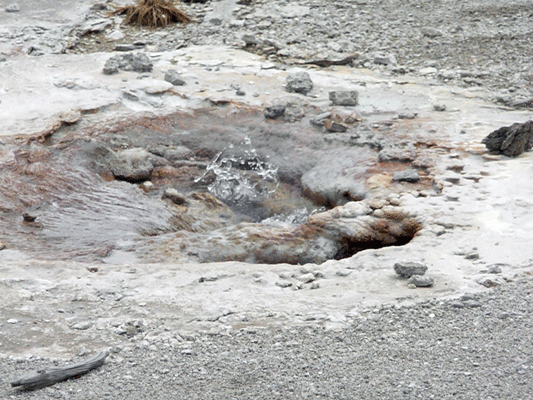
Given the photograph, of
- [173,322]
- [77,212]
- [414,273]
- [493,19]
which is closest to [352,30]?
[493,19]

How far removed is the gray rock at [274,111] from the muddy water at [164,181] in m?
0.07

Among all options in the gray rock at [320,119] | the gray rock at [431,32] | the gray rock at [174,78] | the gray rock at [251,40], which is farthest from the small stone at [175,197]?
the gray rock at [431,32]

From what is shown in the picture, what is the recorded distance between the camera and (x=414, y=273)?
12.8 ft

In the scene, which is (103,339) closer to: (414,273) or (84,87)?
(414,273)

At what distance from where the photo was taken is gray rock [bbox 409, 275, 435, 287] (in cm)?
379

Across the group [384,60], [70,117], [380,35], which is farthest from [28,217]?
[380,35]

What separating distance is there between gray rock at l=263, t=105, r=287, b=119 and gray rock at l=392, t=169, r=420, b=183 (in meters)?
1.78

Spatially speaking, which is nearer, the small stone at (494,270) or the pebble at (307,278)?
the small stone at (494,270)

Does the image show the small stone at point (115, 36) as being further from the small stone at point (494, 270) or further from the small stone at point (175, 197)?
the small stone at point (494, 270)

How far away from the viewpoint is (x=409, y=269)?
3.90 m

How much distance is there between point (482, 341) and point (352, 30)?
7.17 metres

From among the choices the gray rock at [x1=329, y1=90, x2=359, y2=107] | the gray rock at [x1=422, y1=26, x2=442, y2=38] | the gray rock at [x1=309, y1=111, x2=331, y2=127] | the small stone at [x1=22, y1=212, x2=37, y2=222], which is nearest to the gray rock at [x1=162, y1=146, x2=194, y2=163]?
the gray rock at [x1=309, y1=111, x2=331, y2=127]

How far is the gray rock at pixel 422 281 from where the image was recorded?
149 inches

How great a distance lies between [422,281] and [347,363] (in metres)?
0.95
